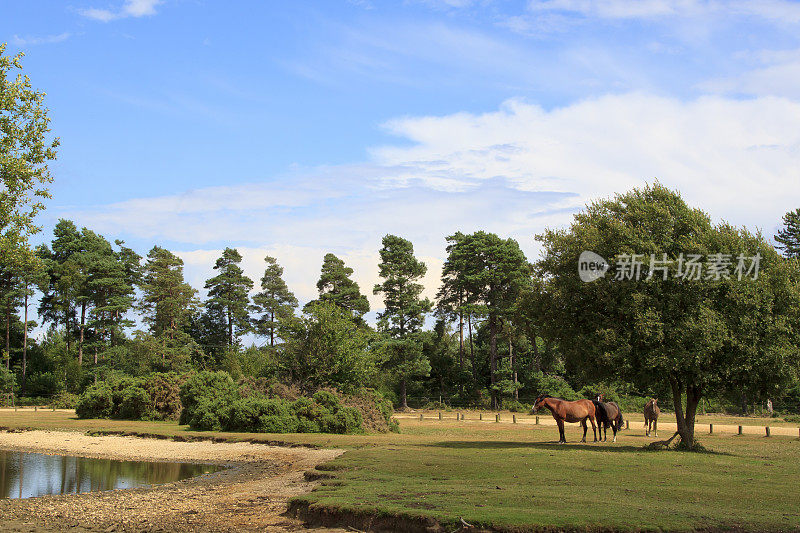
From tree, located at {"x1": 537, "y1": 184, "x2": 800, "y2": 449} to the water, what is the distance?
599 inches

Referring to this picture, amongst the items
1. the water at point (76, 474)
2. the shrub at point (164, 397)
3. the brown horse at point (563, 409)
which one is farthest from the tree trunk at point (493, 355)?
the water at point (76, 474)

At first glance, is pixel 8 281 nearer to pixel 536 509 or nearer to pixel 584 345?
pixel 584 345

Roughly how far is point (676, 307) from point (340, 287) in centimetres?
6148

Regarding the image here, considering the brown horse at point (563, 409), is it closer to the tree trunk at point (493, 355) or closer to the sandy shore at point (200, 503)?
the sandy shore at point (200, 503)

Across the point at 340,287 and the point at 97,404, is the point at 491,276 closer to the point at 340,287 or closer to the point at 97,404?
the point at 340,287

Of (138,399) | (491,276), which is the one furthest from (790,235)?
(138,399)

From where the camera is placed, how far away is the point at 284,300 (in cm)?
9688

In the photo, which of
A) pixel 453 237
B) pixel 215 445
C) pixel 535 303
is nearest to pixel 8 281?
pixel 453 237

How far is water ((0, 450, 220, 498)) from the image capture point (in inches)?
805

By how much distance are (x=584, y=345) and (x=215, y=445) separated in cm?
1735

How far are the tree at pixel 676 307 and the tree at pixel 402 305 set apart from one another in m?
46.5

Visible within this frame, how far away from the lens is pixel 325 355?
1592 inches

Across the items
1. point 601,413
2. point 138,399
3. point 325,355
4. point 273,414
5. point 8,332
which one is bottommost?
point 138,399

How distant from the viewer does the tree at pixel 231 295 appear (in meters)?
89.9
